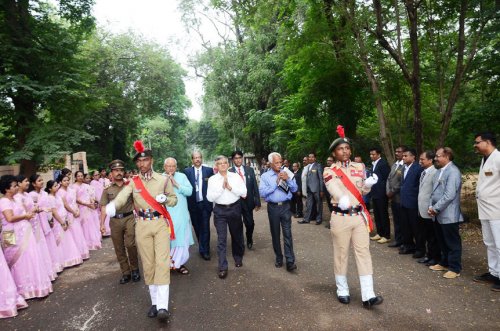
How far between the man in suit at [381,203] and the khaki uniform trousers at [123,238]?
5233 mm

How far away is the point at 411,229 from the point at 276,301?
3.43 metres

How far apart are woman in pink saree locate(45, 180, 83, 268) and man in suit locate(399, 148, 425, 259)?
6.75 m

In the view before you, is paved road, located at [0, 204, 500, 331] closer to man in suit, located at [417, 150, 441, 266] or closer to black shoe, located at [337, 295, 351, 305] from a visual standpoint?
black shoe, located at [337, 295, 351, 305]

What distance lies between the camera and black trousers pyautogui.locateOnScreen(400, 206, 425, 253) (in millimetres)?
6301

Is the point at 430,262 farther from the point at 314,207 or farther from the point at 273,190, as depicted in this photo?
the point at 314,207

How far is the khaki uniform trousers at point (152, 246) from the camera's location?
4398 mm

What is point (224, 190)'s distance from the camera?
601 centimetres

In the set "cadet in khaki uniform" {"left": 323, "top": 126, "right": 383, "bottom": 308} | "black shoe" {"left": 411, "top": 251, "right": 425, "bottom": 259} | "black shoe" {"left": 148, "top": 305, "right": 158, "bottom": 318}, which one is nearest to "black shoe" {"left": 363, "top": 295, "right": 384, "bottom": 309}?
Result: "cadet in khaki uniform" {"left": 323, "top": 126, "right": 383, "bottom": 308}

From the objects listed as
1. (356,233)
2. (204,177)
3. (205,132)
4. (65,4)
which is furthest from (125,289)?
(205,132)

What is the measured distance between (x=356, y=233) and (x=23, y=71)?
36.6 feet

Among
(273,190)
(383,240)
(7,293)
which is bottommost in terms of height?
(383,240)

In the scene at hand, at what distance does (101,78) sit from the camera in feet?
74.6

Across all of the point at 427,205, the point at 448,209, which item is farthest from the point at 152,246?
the point at 427,205

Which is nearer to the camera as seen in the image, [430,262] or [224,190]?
[430,262]
